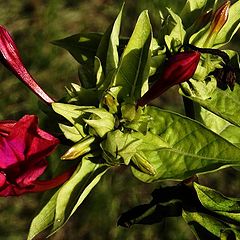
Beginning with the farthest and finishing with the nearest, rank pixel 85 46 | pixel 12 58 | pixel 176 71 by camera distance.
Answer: pixel 85 46 → pixel 12 58 → pixel 176 71

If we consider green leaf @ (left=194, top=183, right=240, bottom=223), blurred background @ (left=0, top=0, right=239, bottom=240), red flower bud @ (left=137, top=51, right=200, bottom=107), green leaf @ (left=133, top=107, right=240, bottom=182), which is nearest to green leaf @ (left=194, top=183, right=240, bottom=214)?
green leaf @ (left=194, top=183, right=240, bottom=223)

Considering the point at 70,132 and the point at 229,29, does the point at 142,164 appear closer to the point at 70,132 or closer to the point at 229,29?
the point at 70,132

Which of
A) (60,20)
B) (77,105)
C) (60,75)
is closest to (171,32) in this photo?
(77,105)

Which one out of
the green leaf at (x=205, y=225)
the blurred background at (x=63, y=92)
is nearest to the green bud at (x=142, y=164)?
the green leaf at (x=205, y=225)

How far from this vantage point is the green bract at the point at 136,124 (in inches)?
38.5

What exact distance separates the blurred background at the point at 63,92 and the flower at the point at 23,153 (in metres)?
1.59

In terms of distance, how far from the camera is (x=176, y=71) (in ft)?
3.12

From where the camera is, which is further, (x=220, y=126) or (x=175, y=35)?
(x=220, y=126)

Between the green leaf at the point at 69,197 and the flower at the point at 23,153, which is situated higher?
the flower at the point at 23,153

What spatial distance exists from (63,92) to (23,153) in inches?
79.0

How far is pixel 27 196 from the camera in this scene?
107 inches

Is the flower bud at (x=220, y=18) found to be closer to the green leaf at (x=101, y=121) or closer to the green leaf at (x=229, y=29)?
the green leaf at (x=229, y=29)

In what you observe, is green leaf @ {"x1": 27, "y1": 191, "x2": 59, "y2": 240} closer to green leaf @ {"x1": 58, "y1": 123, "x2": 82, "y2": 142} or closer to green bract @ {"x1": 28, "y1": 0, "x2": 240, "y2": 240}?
green bract @ {"x1": 28, "y1": 0, "x2": 240, "y2": 240}

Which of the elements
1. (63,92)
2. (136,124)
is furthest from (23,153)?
(63,92)
